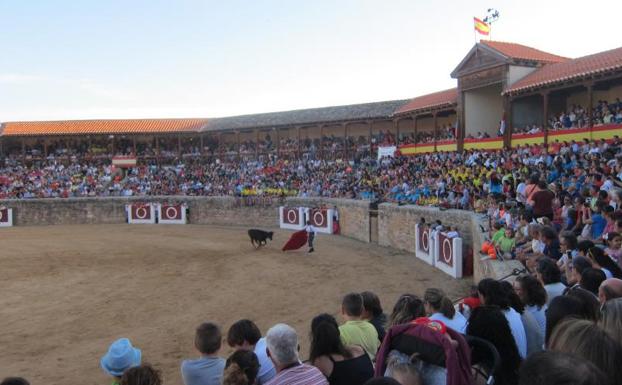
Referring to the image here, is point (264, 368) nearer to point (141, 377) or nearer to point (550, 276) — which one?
point (141, 377)

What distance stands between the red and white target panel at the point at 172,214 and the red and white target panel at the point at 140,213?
51 cm

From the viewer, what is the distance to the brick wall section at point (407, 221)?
14509mm

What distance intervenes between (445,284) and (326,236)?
10.5 metres

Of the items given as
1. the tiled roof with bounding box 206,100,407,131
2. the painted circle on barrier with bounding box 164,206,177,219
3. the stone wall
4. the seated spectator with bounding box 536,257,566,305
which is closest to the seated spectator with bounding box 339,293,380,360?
the seated spectator with bounding box 536,257,566,305

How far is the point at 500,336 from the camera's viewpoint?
3203 mm

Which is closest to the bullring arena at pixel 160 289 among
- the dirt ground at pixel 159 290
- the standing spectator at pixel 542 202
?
the dirt ground at pixel 159 290

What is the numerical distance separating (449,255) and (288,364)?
441 inches

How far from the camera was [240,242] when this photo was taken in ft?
68.0

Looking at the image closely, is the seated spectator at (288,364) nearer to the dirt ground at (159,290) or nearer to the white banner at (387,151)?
the dirt ground at (159,290)

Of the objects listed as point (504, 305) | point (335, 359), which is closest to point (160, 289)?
point (335, 359)

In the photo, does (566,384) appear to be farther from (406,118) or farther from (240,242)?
(406,118)

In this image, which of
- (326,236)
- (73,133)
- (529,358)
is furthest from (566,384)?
(73,133)

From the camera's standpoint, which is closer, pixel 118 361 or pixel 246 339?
pixel 118 361

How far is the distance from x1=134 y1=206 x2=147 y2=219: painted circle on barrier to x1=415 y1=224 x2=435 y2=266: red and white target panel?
1792 centimetres
